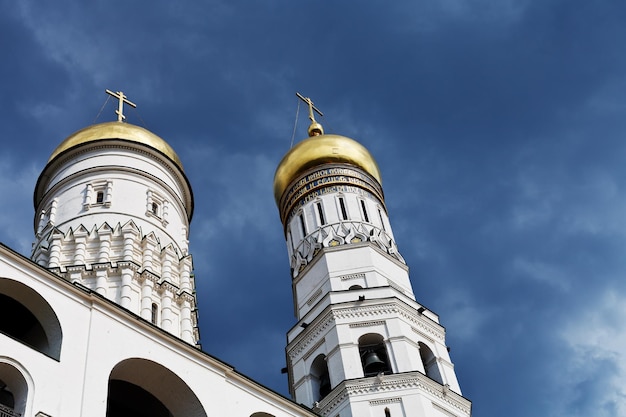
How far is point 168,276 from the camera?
23.9m

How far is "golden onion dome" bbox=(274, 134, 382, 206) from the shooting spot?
28.0 meters

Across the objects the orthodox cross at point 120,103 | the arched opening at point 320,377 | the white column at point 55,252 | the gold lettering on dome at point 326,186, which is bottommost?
the arched opening at point 320,377

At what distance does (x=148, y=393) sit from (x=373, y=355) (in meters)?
6.97

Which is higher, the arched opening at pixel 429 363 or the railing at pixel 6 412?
the arched opening at pixel 429 363

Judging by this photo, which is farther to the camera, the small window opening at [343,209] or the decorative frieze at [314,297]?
the small window opening at [343,209]

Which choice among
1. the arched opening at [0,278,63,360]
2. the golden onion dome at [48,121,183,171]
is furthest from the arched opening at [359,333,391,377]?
the golden onion dome at [48,121,183,171]

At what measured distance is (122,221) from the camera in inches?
976

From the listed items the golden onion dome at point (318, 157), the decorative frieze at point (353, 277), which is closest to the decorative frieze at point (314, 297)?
the decorative frieze at point (353, 277)

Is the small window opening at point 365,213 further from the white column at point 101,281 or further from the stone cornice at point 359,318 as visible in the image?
the white column at point 101,281

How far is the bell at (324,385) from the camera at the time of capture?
21.9 m

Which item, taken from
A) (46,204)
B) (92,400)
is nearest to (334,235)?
(46,204)

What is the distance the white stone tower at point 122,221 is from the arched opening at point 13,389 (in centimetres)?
819

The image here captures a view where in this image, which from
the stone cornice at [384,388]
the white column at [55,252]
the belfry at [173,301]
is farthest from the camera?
the white column at [55,252]

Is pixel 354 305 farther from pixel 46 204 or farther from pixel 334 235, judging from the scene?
pixel 46 204
